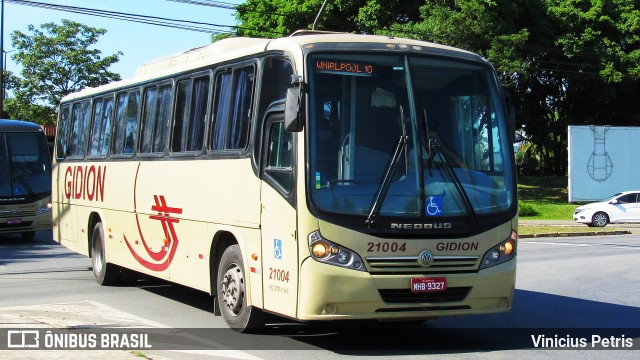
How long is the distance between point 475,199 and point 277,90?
2.34 m

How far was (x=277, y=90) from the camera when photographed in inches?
366

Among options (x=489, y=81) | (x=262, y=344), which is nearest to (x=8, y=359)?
(x=262, y=344)

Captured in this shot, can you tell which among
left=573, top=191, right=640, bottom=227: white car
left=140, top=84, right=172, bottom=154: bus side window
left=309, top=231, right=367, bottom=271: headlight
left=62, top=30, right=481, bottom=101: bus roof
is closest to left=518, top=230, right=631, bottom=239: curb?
left=573, top=191, right=640, bottom=227: white car

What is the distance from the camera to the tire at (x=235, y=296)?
958 centimetres

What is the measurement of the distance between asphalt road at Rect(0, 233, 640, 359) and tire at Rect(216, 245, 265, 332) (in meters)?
0.15

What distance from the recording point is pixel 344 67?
8836 millimetres

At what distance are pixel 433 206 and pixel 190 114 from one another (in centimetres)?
416

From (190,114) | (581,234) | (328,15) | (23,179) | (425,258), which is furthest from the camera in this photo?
(328,15)

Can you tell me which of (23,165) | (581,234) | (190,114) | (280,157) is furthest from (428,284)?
(581,234)

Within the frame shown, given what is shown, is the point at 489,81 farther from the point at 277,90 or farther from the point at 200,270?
the point at 200,270

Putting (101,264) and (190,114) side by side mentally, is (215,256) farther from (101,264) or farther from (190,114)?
(101,264)

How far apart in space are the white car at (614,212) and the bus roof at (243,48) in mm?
26059

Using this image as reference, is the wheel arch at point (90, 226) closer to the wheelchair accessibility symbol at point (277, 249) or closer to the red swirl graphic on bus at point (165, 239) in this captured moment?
the red swirl graphic on bus at point (165, 239)

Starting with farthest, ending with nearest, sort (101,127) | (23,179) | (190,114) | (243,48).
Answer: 1. (23,179)
2. (101,127)
3. (190,114)
4. (243,48)
